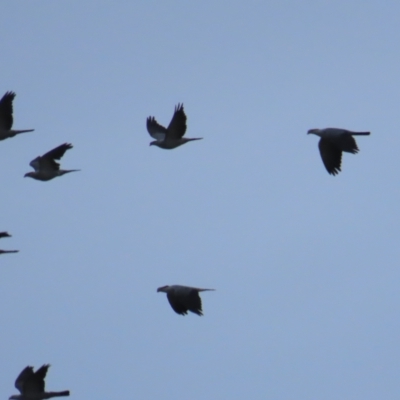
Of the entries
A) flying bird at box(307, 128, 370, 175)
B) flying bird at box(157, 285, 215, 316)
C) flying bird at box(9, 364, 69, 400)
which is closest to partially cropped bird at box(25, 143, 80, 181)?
flying bird at box(157, 285, 215, 316)

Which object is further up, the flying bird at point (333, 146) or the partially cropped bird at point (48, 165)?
the flying bird at point (333, 146)

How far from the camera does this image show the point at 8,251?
1316 inches

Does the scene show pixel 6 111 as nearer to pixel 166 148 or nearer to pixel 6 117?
pixel 6 117

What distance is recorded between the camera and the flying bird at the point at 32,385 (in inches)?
1236

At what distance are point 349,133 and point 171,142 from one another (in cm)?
516

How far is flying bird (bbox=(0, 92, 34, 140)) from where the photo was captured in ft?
116

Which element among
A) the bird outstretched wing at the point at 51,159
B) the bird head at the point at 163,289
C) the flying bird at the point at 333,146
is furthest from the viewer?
the bird outstretched wing at the point at 51,159

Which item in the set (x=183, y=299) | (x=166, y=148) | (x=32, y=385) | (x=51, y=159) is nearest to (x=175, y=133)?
(x=166, y=148)

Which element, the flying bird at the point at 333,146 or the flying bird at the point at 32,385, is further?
the flying bird at the point at 333,146

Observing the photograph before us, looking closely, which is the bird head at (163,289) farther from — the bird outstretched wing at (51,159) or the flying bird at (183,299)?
the bird outstretched wing at (51,159)

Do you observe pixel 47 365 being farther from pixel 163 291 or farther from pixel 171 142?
pixel 171 142

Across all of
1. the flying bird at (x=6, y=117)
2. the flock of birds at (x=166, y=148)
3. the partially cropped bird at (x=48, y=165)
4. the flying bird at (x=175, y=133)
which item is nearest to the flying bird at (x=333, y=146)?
the flock of birds at (x=166, y=148)

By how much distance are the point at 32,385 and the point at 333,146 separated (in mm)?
8880

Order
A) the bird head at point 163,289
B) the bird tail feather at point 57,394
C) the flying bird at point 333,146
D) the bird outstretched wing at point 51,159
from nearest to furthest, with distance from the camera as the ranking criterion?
the bird tail feather at point 57,394, the bird head at point 163,289, the flying bird at point 333,146, the bird outstretched wing at point 51,159
